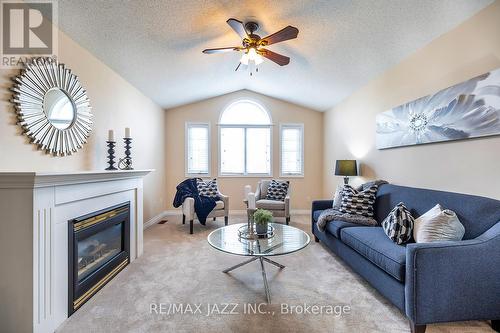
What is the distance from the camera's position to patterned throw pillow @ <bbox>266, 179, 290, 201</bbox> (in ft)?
15.1

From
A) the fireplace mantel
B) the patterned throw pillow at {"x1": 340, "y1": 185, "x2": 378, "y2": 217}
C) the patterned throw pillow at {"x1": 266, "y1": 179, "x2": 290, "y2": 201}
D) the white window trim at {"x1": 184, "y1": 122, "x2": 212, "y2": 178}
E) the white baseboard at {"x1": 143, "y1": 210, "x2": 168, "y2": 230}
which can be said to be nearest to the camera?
the fireplace mantel

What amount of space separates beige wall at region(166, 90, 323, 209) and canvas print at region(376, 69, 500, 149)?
8.03ft

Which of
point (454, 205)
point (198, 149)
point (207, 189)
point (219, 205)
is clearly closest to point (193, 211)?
point (219, 205)

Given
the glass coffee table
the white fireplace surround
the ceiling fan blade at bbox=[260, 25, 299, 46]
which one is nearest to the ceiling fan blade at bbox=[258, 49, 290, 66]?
the ceiling fan blade at bbox=[260, 25, 299, 46]

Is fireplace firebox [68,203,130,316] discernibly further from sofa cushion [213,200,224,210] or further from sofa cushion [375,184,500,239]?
sofa cushion [375,184,500,239]

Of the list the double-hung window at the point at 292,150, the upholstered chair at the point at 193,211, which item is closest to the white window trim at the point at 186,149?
the upholstered chair at the point at 193,211

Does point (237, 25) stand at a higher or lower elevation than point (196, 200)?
higher

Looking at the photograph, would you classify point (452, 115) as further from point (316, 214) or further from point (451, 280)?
point (316, 214)

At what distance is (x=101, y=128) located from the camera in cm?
301

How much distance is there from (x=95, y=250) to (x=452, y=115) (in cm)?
371

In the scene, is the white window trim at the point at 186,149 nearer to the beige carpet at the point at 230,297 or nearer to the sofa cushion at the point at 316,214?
the beige carpet at the point at 230,297

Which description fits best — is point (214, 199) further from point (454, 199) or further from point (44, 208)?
point (454, 199)

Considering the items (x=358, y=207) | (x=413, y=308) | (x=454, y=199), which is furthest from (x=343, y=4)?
(x=413, y=308)

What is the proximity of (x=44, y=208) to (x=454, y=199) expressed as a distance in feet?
10.7
